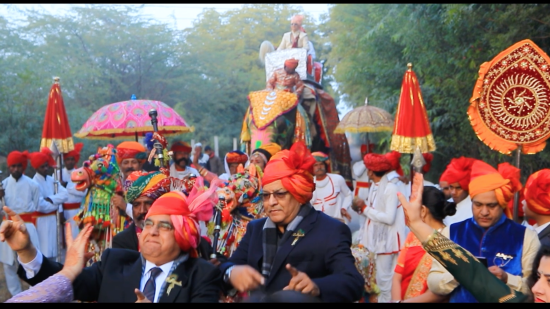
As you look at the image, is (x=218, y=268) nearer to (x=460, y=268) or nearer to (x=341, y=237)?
(x=341, y=237)

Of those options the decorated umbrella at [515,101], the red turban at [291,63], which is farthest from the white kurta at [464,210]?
the red turban at [291,63]

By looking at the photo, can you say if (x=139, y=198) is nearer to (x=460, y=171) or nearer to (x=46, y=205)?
(x=460, y=171)

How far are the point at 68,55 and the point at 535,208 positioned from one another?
78.7 feet

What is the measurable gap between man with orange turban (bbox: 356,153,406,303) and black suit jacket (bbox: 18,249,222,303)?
4516 millimetres

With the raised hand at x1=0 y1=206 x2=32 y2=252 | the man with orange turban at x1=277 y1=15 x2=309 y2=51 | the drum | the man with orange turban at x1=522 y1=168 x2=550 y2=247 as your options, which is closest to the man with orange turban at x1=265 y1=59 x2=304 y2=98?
the man with orange turban at x1=277 y1=15 x2=309 y2=51

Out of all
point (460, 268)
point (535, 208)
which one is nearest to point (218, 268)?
point (460, 268)

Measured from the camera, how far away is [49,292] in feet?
10.6

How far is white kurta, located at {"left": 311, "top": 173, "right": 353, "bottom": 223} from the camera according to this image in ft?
29.7

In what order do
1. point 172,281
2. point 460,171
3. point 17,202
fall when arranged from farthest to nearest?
point 17,202, point 460,171, point 172,281

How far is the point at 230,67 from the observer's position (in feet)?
112

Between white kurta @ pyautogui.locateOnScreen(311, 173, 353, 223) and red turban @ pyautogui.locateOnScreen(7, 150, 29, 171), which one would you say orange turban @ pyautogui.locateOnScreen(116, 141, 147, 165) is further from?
red turban @ pyautogui.locateOnScreen(7, 150, 29, 171)

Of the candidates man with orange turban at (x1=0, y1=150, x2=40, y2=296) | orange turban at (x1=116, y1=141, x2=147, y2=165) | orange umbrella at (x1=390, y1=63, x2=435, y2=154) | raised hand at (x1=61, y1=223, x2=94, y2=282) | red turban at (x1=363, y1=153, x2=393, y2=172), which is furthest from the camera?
man with orange turban at (x1=0, y1=150, x2=40, y2=296)

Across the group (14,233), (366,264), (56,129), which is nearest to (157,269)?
(14,233)

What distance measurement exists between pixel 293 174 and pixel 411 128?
4503 mm
